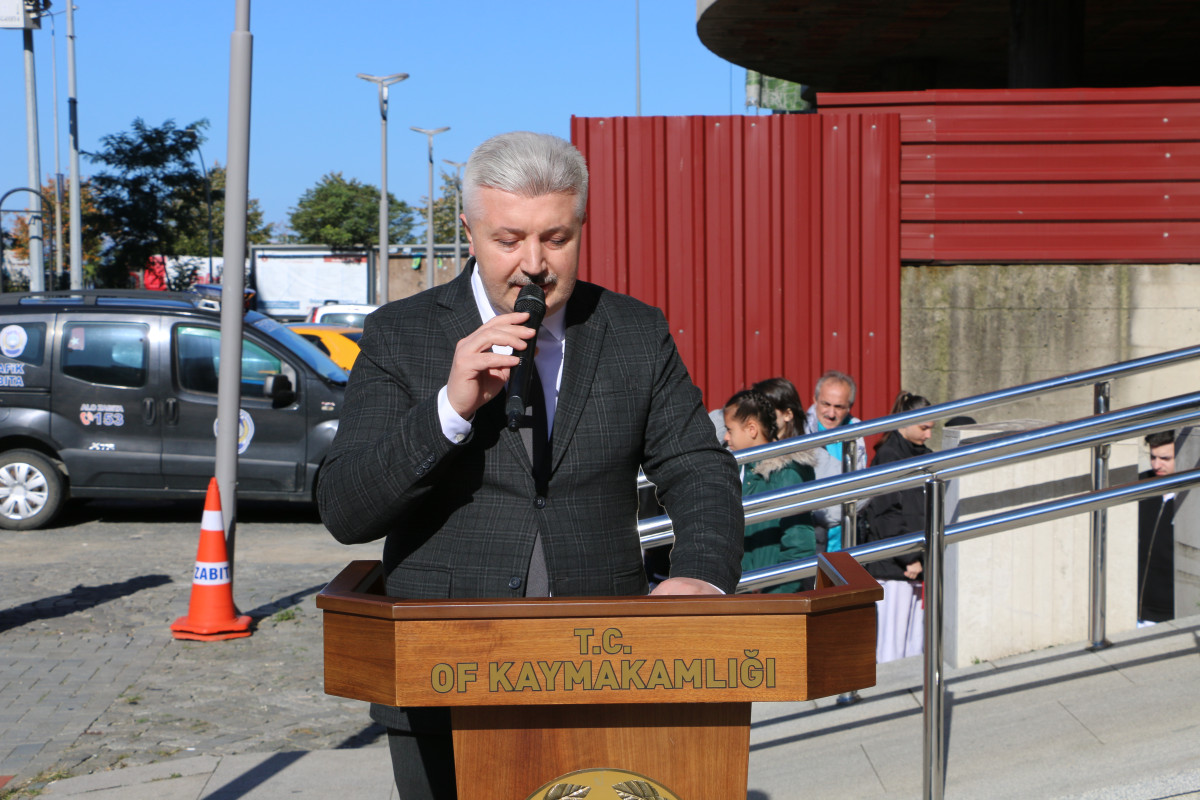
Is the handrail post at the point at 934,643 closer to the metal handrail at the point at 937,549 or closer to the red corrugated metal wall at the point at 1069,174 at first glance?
the metal handrail at the point at 937,549

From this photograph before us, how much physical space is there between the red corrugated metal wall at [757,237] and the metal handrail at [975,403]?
4.61m

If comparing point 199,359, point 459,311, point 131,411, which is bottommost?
point 131,411

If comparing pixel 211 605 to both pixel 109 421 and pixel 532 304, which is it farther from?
pixel 532 304

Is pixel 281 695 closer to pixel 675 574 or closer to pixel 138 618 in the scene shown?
pixel 138 618

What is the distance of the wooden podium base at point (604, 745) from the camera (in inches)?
72.0

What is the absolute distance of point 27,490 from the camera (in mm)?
10664

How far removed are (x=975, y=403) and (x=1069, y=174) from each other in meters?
5.43

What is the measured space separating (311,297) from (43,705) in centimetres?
4564

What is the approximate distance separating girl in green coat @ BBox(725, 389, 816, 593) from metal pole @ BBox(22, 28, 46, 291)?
861 inches

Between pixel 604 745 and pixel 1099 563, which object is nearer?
pixel 604 745

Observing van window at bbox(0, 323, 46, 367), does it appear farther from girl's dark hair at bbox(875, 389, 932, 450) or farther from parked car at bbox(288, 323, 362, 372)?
girl's dark hair at bbox(875, 389, 932, 450)

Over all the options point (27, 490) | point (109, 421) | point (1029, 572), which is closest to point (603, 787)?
point (1029, 572)

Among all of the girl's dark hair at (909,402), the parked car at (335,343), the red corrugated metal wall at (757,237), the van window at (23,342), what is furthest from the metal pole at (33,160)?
the girl's dark hair at (909,402)

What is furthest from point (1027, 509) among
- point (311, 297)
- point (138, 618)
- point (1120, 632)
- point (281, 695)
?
point (311, 297)
